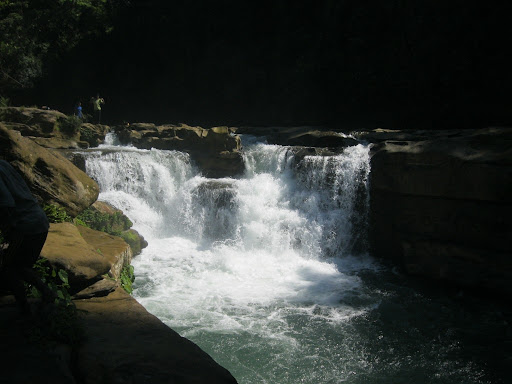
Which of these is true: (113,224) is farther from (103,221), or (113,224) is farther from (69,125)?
(69,125)

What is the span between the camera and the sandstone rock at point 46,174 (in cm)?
651

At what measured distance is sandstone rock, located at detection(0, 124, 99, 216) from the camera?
21.4ft

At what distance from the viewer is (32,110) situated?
613 inches

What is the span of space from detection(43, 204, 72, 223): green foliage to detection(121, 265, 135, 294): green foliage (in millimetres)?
1332

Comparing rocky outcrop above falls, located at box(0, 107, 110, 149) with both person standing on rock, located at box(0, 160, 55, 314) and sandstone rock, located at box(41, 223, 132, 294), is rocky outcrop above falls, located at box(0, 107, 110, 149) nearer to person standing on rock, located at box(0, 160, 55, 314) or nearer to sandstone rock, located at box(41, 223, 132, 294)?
sandstone rock, located at box(41, 223, 132, 294)

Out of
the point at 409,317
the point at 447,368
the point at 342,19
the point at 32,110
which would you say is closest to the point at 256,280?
the point at 409,317

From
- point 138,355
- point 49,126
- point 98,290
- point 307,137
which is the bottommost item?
point 98,290

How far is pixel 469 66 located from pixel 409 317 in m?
11.7

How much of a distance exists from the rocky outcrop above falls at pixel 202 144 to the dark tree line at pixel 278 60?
7.48 meters

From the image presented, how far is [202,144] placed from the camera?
1419cm

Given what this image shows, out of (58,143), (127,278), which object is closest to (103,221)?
(127,278)

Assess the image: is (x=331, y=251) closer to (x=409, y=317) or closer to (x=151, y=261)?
(x=409, y=317)

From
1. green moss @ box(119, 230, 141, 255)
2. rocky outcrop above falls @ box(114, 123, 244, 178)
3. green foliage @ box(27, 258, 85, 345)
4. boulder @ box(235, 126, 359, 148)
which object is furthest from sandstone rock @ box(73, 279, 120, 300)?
boulder @ box(235, 126, 359, 148)

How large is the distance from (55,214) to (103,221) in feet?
8.92
